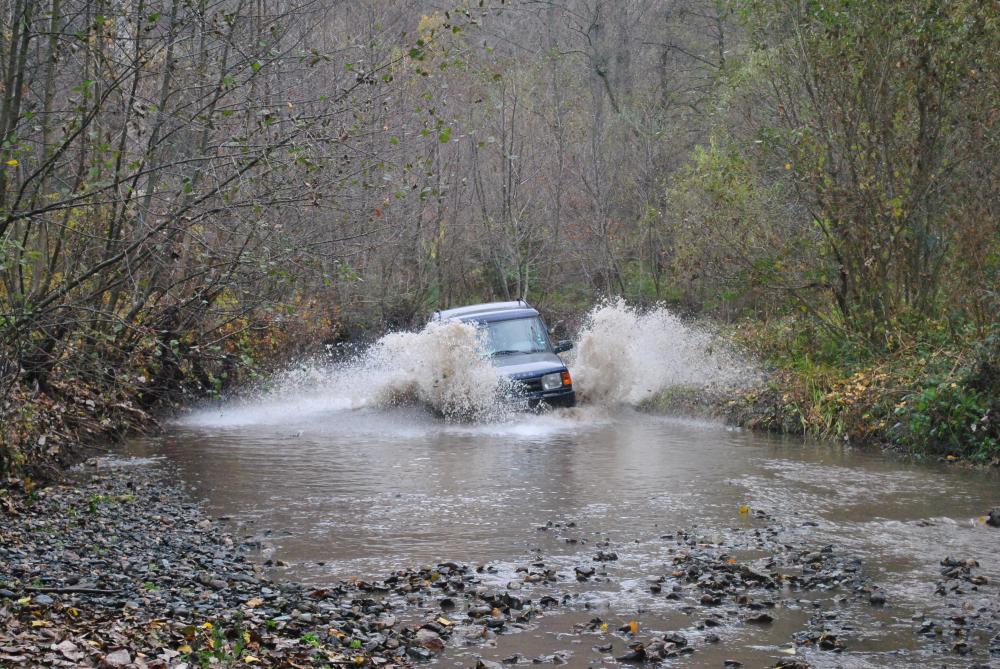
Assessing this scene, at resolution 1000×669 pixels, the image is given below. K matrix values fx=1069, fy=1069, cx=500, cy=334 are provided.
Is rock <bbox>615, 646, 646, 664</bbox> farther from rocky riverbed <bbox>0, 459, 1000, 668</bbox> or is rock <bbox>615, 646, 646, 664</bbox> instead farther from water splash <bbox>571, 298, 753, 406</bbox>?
water splash <bbox>571, 298, 753, 406</bbox>

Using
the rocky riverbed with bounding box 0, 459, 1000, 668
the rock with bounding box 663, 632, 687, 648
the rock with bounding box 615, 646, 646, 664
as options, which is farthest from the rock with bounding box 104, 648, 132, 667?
the rock with bounding box 663, 632, 687, 648

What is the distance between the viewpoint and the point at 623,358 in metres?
20.0

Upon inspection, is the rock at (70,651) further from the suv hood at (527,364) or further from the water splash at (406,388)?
the suv hood at (527,364)

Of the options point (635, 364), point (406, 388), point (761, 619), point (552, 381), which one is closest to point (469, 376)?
point (552, 381)

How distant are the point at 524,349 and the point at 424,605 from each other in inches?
414

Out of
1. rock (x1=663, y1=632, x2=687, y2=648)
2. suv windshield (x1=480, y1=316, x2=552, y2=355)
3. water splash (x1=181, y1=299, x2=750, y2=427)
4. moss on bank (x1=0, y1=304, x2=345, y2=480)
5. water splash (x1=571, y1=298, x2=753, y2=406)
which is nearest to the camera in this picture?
rock (x1=663, y1=632, x2=687, y2=648)

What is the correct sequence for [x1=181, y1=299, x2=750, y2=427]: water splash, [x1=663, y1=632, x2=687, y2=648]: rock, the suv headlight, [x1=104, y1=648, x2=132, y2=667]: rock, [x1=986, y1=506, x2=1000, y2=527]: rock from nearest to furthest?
[x1=104, y1=648, x2=132, y2=667]: rock < [x1=663, y1=632, x2=687, y2=648]: rock < [x1=986, y1=506, x2=1000, y2=527]: rock < the suv headlight < [x1=181, y1=299, x2=750, y2=427]: water splash

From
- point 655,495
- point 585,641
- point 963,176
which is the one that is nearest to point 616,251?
point 963,176

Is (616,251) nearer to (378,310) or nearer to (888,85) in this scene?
(378,310)

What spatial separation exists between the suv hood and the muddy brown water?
2.51 feet

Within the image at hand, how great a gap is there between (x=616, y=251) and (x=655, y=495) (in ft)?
68.9

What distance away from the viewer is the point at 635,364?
2034 cm

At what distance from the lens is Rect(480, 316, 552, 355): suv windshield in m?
17.7

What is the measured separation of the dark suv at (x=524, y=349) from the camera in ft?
55.7
